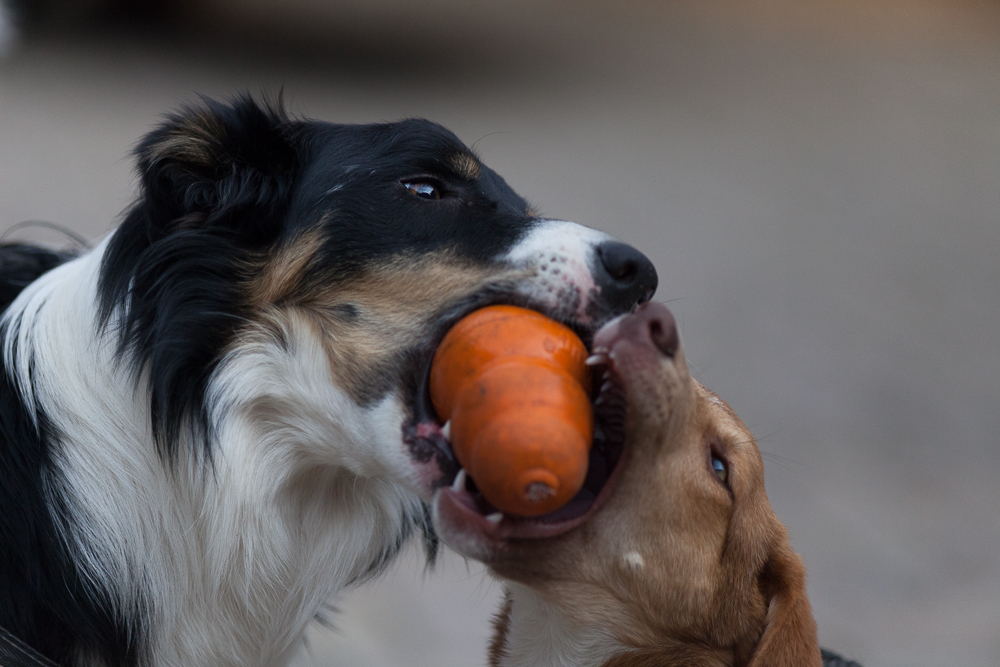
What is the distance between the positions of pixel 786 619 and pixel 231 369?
1407 millimetres

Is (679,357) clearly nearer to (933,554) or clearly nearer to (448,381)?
(448,381)

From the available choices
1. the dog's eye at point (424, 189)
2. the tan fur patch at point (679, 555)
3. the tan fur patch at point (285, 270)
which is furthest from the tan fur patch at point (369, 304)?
the tan fur patch at point (679, 555)

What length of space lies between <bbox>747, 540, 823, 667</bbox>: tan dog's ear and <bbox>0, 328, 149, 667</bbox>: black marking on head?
57.9 inches

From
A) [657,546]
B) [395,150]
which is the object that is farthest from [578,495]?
[395,150]

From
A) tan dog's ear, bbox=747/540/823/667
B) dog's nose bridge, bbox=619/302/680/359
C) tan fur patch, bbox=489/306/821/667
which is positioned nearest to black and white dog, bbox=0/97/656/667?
dog's nose bridge, bbox=619/302/680/359

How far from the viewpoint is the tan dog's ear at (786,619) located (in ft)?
6.36

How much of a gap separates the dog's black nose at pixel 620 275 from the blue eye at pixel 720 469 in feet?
1.48

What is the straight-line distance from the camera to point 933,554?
4.63 m

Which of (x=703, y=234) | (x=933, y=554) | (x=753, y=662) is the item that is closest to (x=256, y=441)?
(x=753, y=662)

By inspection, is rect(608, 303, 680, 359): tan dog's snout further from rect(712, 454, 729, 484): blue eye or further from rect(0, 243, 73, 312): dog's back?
rect(0, 243, 73, 312): dog's back

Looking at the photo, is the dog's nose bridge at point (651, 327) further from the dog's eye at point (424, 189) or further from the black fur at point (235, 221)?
the dog's eye at point (424, 189)

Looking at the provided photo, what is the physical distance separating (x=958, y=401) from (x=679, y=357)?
4718 mm

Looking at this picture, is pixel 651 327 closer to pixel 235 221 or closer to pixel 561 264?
pixel 561 264

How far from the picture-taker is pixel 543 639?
86.4 inches
